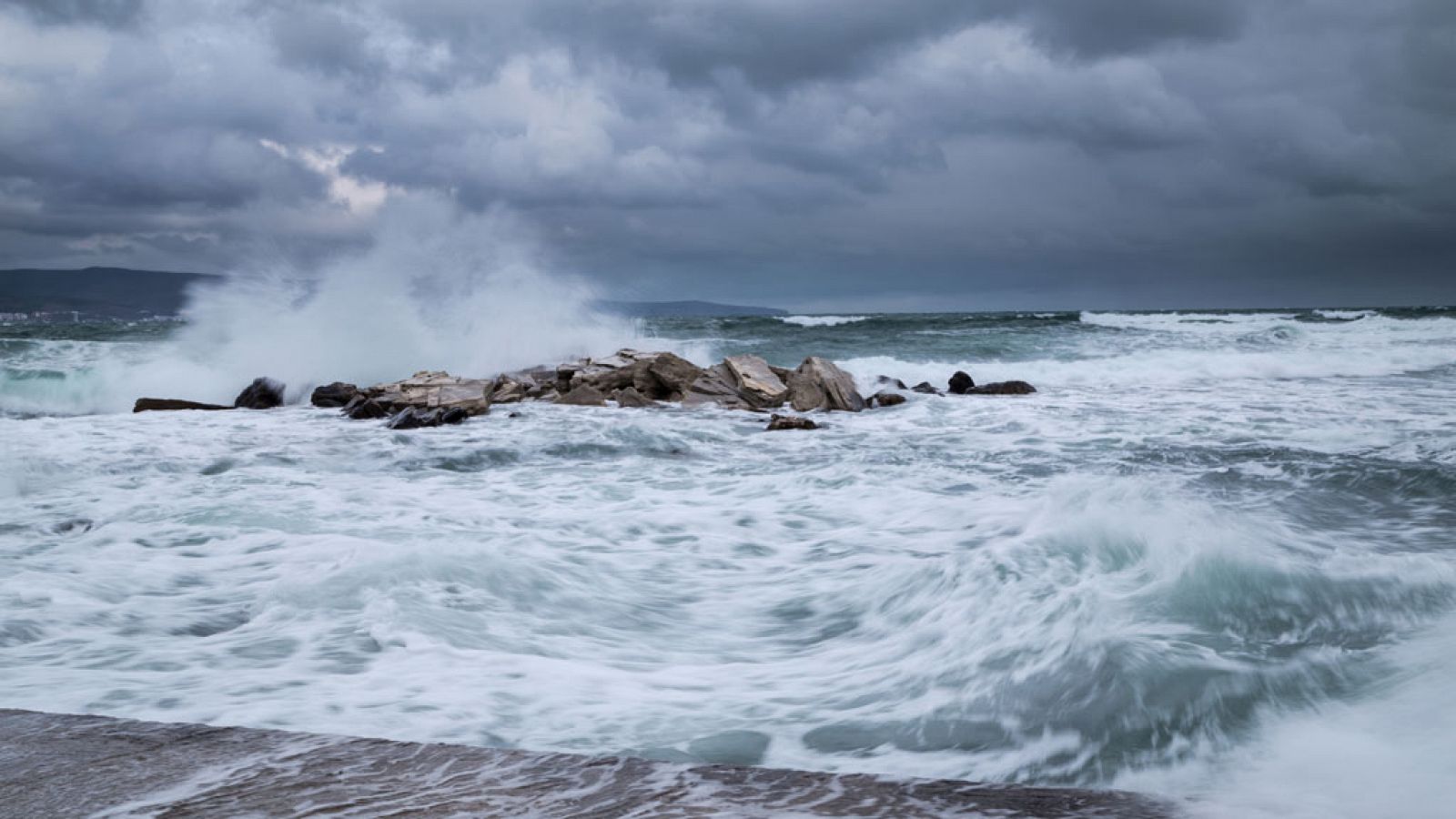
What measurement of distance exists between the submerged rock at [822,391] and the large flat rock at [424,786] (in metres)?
10.5

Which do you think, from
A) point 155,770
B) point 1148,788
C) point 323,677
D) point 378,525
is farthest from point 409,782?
point 378,525

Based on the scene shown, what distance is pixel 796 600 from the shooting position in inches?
157

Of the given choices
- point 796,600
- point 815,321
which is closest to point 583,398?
point 796,600

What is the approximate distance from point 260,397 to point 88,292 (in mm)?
85667

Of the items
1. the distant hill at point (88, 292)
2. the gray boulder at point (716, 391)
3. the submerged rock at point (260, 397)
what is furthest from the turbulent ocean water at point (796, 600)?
the distant hill at point (88, 292)

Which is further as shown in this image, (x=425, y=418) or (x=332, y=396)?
(x=332, y=396)

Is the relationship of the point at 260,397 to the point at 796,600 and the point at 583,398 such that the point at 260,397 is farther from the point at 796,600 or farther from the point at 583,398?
the point at 796,600

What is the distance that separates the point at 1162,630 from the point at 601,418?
7.96 m

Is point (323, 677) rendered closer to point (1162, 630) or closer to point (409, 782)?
point (409, 782)

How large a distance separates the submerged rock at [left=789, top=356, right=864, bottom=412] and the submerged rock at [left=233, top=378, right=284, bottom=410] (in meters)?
7.44

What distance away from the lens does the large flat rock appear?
1.47 metres

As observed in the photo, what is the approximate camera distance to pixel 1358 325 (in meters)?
33.5

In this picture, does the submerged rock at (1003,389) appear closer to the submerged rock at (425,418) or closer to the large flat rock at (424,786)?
the submerged rock at (425,418)

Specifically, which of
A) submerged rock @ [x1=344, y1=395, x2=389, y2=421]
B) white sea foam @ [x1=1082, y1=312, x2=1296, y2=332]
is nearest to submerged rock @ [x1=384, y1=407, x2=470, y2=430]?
submerged rock @ [x1=344, y1=395, x2=389, y2=421]
